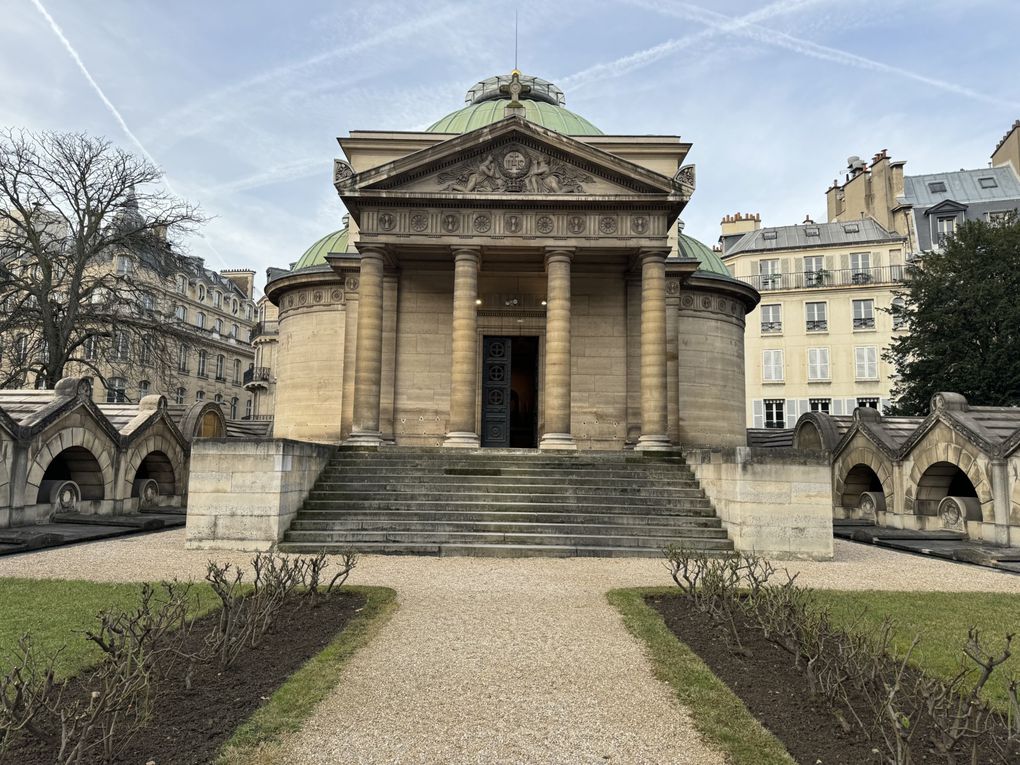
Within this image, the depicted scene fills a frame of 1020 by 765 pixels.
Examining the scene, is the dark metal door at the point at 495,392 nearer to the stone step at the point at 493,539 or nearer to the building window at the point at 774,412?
the stone step at the point at 493,539

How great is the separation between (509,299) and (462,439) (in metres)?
6.16

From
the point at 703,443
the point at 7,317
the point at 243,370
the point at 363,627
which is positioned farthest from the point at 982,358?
the point at 243,370

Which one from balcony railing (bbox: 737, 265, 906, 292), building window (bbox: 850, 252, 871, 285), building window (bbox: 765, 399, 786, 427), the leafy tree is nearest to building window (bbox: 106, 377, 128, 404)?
the leafy tree

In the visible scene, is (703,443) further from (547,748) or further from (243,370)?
(243,370)

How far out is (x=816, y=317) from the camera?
43500 millimetres

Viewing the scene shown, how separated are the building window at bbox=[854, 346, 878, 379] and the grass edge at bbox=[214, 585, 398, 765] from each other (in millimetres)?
42076

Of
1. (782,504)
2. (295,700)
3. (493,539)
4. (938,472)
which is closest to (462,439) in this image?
(493,539)

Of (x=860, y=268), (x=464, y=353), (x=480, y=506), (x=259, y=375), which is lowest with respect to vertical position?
(x=480, y=506)

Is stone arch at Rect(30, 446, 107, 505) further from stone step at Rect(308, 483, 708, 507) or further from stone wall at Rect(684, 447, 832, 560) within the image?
stone wall at Rect(684, 447, 832, 560)

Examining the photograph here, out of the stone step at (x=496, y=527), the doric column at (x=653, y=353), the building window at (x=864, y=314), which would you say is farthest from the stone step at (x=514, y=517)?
the building window at (x=864, y=314)

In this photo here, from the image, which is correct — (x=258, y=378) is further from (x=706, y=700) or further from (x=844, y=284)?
(x=706, y=700)

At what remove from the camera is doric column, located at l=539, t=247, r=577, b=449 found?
18.1 meters

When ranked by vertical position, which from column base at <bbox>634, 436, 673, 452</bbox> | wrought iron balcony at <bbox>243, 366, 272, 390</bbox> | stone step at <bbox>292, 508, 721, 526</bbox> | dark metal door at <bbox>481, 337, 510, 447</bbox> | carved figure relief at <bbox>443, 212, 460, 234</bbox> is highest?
carved figure relief at <bbox>443, 212, 460, 234</bbox>

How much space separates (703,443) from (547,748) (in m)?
20.0
